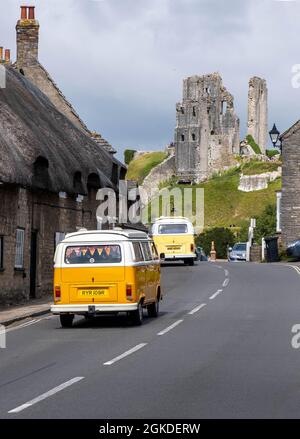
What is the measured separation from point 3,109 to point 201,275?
12.8m

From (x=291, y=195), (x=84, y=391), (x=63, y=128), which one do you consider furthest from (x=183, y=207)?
(x=84, y=391)

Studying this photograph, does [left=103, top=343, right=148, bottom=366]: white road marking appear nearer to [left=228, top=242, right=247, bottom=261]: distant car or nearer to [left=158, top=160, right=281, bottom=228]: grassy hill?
[left=228, top=242, right=247, bottom=261]: distant car

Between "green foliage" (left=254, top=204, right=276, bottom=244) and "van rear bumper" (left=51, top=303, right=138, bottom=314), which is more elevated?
"green foliage" (left=254, top=204, right=276, bottom=244)

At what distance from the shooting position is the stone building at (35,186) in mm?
28797

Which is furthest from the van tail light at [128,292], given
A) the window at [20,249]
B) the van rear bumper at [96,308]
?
the window at [20,249]

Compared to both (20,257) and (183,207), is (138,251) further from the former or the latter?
(183,207)

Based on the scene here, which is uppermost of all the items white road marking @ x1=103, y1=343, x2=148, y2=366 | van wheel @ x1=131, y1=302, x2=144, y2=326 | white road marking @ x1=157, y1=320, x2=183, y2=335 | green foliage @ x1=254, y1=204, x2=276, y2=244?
green foliage @ x1=254, y1=204, x2=276, y2=244

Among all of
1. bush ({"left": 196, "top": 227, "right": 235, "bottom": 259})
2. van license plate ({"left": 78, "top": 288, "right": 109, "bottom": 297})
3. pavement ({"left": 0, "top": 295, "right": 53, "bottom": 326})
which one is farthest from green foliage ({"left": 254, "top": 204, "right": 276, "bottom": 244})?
van license plate ({"left": 78, "top": 288, "right": 109, "bottom": 297})

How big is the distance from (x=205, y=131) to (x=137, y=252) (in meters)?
152

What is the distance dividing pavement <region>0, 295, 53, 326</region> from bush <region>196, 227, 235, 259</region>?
70112mm

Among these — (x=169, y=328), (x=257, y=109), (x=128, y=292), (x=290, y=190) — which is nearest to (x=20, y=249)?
(x=128, y=292)

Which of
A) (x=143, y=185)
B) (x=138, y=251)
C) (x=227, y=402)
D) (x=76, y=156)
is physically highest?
(x=143, y=185)

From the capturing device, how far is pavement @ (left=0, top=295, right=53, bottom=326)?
23384mm

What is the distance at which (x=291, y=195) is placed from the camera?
6506 cm
